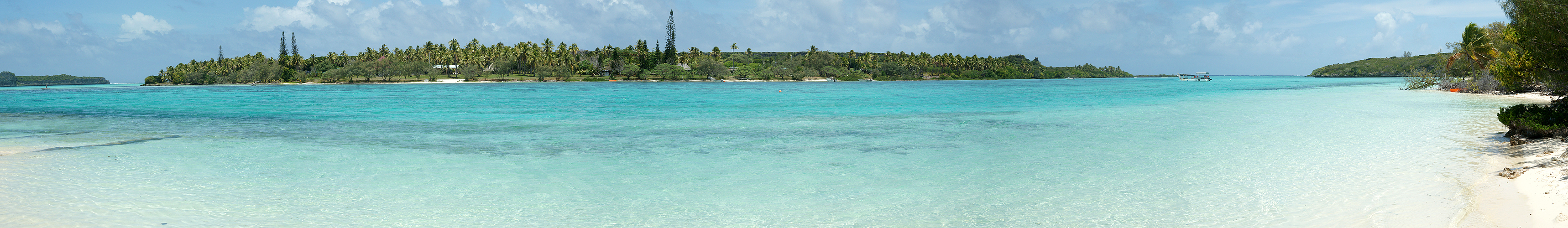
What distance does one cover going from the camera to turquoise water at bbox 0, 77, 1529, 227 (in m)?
8.20

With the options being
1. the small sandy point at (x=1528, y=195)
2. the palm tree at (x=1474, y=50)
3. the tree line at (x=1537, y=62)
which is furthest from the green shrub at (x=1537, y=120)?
the palm tree at (x=1474, y=50)

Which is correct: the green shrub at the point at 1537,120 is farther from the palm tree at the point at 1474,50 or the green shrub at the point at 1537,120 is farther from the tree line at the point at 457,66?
the tree line at the point at 457,66

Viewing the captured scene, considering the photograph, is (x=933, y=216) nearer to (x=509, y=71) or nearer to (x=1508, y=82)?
(x=1508, y=82)

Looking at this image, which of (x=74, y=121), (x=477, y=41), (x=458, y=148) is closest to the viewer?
(x=458, y=148)

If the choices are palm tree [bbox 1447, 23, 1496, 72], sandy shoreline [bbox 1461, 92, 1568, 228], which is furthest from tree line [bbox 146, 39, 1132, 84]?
sandy shoreline [bbox 1461, 92, 1568, 228]

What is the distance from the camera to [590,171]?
474 inches

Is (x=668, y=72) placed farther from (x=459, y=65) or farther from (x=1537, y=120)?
(x=1537, y=120)

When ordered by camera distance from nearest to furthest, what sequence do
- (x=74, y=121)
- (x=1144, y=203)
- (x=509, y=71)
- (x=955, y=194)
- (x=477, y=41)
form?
(x=1144, y=203) < (x=955, y=194) < (x=74, y=121) < (x=509, y=71) < (x=477, y=41)

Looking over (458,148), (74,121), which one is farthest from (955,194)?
(74,121)

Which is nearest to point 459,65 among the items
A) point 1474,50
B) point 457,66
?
point 457,66

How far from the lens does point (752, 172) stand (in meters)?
12.0

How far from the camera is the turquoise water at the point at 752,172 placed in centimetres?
820

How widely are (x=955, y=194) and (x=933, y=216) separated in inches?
58.6

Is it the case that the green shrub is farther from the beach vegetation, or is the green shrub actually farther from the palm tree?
the palm tree
